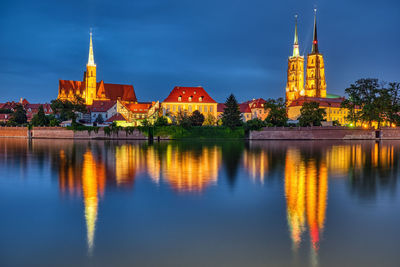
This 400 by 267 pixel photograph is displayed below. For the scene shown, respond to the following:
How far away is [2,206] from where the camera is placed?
12914 millimetres

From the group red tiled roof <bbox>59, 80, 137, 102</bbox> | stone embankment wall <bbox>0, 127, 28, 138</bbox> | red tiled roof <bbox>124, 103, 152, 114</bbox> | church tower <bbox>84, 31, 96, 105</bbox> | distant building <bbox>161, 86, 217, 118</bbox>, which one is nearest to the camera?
stone embankment wall <bbox>0, 127, 28, 138</bbox>

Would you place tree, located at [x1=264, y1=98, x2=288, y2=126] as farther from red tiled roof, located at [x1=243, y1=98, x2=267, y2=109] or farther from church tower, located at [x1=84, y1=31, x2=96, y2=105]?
church tower, located at [x1=84, y1=31, x2=96, y2=105]

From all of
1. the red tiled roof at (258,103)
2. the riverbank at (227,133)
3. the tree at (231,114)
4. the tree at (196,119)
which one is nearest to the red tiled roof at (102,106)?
the riverbank at (227,133)

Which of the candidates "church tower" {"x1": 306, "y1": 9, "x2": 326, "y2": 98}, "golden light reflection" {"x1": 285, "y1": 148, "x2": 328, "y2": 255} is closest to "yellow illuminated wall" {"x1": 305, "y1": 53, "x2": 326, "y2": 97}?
"church tower" {"x1": 306, "y1": 9, "x2": 326, "y2": 98}

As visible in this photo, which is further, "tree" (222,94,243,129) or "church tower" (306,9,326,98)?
"church tower" (306,9,326,98)

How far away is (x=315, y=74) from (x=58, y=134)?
83.3m

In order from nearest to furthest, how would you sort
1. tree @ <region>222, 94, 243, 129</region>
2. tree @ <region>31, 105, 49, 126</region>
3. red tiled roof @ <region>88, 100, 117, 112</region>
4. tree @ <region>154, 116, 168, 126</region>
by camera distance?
tree @ <region>222, 94, 243, 129</region> < tree @ <region>154, 116, 168, 126</region> < tree @ <region>31, 105, 49, 126</region> < red tiled roof @ <region>88, 100, 117, 112</region>

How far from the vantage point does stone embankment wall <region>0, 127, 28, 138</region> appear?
7506cm

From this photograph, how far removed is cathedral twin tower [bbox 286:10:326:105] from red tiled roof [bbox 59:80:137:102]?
165 feet

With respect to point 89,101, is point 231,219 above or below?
below

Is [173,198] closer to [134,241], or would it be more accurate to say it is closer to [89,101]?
[134,241]

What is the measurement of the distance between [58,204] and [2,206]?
1938 mm

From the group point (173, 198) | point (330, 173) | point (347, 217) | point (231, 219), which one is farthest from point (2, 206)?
point (330, 173)

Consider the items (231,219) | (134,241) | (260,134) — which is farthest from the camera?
(260,134)
